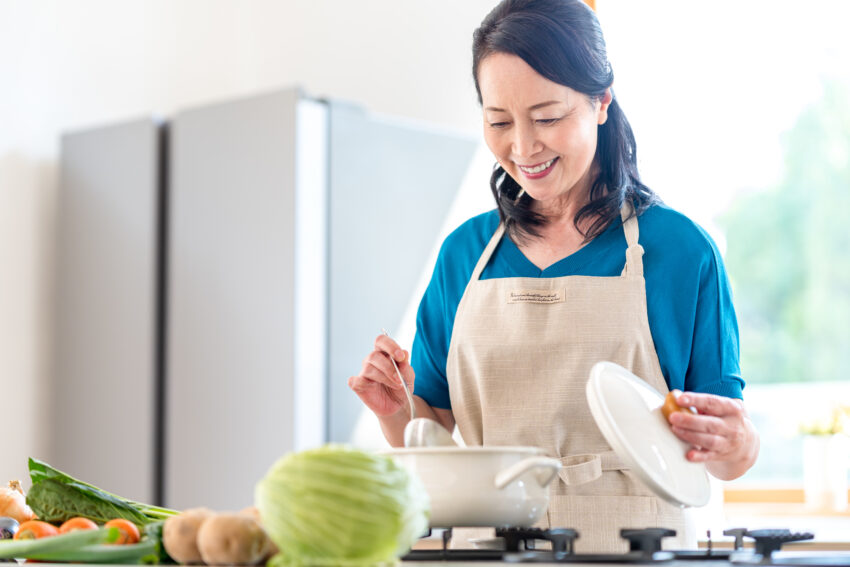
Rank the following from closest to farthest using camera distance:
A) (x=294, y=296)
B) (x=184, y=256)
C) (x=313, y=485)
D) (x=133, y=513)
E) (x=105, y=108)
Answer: (x=313, y=485), (x=133, y=513), (x=294, y=296), (x=184, y=256), (x=105, y=108)

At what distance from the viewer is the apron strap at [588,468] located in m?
1.23

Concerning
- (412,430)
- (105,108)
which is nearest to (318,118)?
(105,108)

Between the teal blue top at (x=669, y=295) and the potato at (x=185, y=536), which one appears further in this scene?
the teal blue top at (x=669, y=295)

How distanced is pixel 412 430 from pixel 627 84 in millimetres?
1968

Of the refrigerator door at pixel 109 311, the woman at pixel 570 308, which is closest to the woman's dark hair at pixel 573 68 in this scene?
the woman at pixel 570 308

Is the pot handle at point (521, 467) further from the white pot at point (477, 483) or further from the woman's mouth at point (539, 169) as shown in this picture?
the woman's mouth at point (539, 169)

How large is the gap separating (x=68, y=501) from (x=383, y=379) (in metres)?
0.40

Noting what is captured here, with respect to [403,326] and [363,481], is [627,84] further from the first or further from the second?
[363,481]

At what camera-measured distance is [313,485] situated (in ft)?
2.08

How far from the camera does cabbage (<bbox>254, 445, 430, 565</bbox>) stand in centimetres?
63

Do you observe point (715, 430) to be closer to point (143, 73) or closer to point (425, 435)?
point (425, 435)

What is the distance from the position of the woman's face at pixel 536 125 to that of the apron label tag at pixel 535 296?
0.14 m

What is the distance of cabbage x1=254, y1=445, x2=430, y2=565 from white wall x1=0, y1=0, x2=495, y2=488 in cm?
240

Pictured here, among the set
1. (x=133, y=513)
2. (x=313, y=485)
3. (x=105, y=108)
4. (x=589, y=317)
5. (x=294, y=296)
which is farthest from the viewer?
(x=105, y=108)
